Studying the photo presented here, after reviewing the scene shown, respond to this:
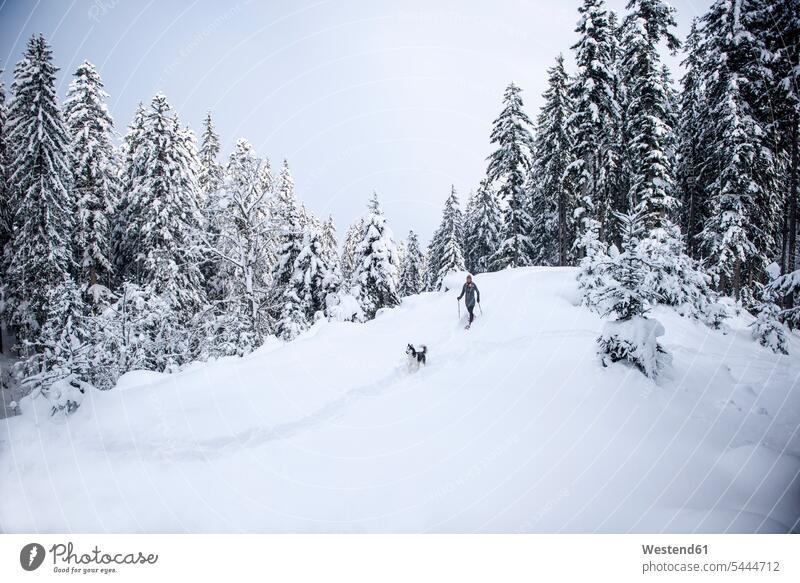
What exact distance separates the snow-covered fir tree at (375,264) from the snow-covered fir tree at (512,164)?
1116 centimetres

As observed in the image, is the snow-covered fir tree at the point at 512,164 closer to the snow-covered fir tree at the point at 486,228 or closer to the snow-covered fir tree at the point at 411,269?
the snow-covered fir tree at the point at 486,228

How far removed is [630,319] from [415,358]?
462 cm

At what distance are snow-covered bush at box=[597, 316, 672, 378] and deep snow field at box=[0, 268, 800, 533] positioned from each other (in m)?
0.27

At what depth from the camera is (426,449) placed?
5.20 meters

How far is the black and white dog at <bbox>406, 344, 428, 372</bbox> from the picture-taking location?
9.22 metres

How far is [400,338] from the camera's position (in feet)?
38.3

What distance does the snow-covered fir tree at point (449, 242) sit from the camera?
3538 centimetres

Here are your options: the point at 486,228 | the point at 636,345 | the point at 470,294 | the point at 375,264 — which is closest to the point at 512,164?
the point at 486,228

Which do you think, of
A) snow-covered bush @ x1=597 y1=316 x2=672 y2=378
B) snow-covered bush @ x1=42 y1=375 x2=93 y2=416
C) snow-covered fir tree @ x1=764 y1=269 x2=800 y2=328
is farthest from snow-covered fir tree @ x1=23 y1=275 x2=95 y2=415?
snow-covered fir tree @ x1=764 y1=269 x2=800 y2=328

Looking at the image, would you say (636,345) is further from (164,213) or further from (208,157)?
(208,157)

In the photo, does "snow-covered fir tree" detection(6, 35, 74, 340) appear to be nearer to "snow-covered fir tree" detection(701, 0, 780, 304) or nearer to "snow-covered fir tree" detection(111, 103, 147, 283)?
"snow-covered fir tree" detection(111, 103, 147, 283)

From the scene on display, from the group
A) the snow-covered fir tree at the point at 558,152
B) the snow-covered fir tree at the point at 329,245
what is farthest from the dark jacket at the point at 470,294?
the snow-covered fir tree at the point at 558,152

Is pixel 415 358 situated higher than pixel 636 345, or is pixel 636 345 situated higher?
pixel 636 345
